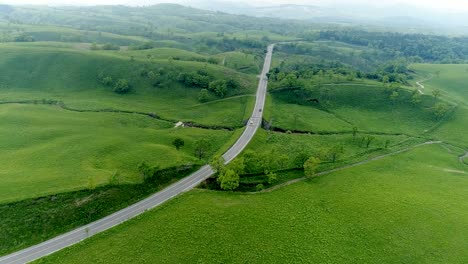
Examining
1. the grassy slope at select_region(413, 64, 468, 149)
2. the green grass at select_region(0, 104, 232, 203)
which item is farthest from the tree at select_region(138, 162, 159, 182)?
the grassy slope at select_region(413, 64, 468, 149)

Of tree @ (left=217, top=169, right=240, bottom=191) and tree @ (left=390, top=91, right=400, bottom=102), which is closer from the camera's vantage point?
tree @ (left=217, top=169, right=240, bottom=191)

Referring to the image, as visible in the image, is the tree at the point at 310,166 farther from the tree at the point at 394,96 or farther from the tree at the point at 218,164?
the tree at the point at 394,96

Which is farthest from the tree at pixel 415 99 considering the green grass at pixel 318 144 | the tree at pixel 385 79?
the green grass at pixel 318 144

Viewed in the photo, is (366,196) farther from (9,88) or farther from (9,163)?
(9,88)

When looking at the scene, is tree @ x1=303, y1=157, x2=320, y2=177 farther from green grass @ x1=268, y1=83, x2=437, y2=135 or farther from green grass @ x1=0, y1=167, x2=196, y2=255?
green grass @ x1=0, y1=167, x2=196, y2=255

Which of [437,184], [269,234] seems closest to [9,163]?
[269,234]
